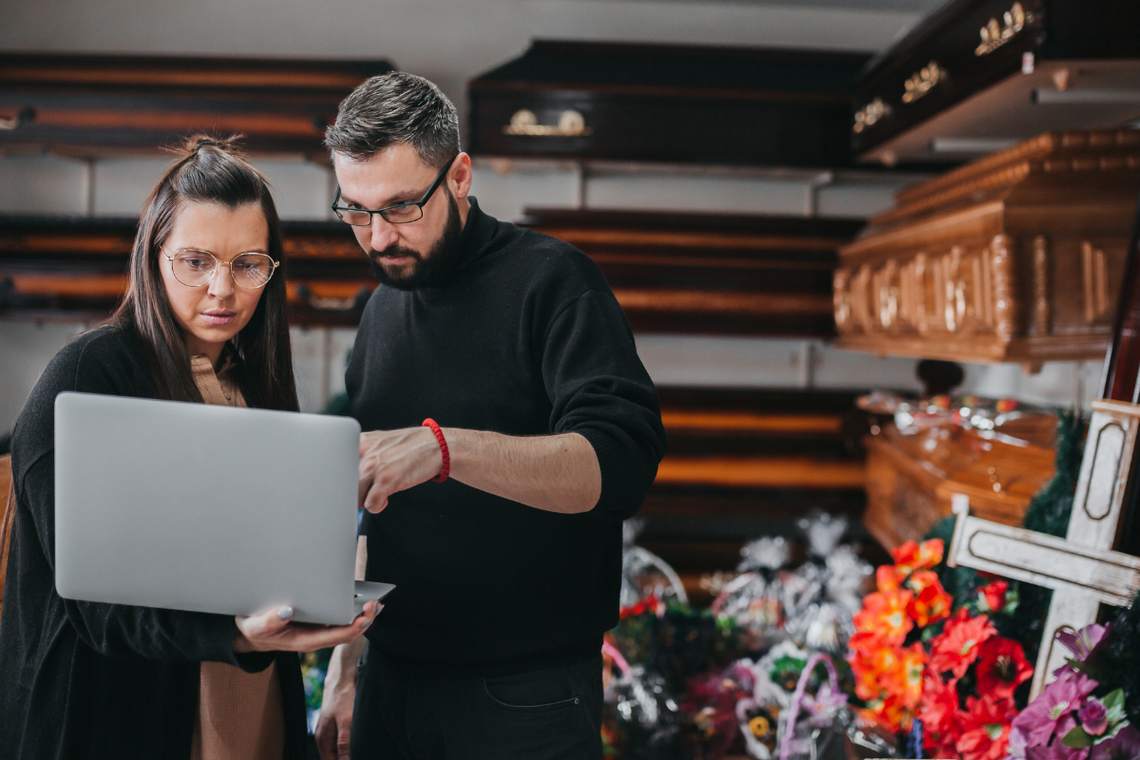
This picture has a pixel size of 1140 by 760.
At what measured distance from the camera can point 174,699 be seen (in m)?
0.99

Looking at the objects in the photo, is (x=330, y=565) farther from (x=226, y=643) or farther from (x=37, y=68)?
(x=37, y=68)

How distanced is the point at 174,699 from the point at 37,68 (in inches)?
115

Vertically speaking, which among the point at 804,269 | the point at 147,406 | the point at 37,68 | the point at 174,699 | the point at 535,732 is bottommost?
the point at 535,732

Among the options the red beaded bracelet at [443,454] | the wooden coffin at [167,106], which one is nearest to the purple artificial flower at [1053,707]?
the red beaded bracelet at [443,454]

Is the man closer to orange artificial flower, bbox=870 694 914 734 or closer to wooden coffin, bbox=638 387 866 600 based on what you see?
orange artificial flower, bbox=870 694 914 734

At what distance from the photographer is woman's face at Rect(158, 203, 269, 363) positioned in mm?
1030

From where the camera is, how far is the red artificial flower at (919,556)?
152 centimetres

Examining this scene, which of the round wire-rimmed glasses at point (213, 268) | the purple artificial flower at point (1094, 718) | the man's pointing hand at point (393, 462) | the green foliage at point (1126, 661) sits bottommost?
the purple artificial flower at point (1094, 718)

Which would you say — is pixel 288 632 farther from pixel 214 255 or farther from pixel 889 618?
pixel 889 618

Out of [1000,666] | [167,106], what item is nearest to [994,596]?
[1000,666]

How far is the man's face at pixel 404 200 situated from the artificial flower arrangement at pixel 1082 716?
1.02 m

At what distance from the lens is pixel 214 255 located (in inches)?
41.1

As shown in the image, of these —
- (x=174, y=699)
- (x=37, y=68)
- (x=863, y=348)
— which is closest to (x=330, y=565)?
(x=174, y=699)

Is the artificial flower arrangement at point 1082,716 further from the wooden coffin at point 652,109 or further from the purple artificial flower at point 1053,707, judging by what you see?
the wooden coffin at point 652,109
